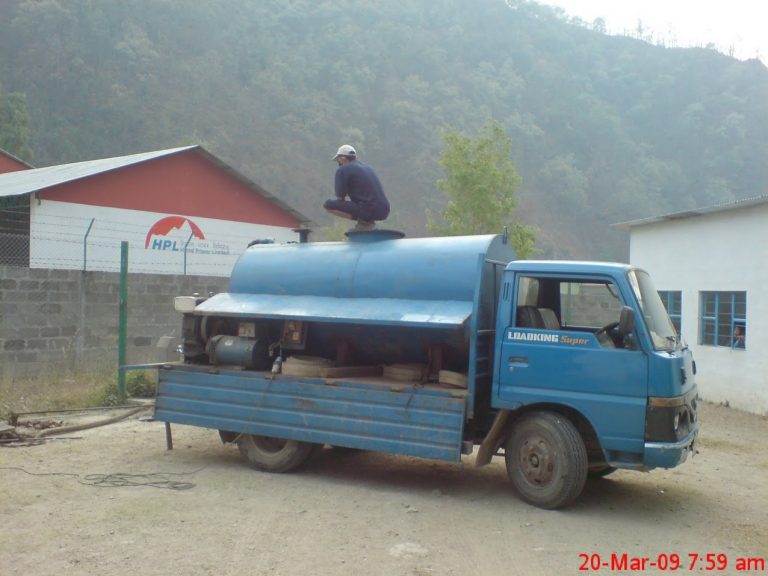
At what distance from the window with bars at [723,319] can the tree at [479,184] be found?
6971 mm

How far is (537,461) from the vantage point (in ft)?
22.1

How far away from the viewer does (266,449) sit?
8156 mm

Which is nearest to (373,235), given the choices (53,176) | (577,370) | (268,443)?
(268,443)

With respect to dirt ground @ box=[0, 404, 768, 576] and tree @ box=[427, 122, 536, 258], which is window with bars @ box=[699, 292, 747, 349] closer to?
dirt ground @ box=[0, 404, 768, 576]

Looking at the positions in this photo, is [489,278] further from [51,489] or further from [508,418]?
[51,489]

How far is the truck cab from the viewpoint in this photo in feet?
20.7

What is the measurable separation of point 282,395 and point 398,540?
250 cm

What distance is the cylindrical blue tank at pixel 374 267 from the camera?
7.31 metres

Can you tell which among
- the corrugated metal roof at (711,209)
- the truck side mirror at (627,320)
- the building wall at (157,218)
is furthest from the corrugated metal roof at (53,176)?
the truck side mirror at (627,320)

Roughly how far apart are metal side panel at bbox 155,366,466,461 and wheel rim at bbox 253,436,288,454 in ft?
0.85

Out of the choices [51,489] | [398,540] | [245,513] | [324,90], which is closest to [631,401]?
[398,540]

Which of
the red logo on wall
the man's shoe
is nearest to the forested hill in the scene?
the red logo on wall

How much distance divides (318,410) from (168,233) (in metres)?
15.1
